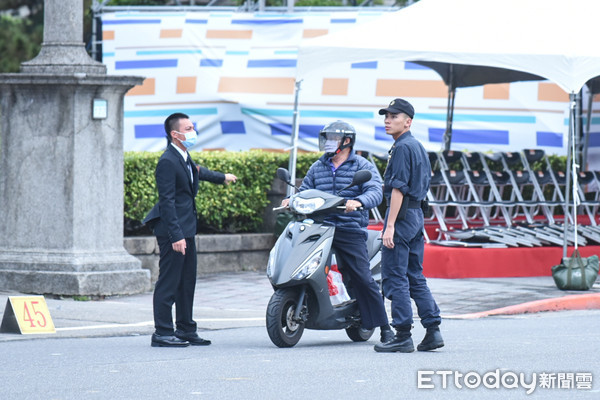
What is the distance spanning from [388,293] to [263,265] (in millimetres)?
6473

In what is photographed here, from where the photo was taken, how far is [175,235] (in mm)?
9281

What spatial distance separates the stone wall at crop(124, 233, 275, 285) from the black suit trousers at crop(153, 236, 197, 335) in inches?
177

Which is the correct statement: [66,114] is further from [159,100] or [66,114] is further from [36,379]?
[159,100]

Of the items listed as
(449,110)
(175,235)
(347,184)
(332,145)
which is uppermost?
(332,145)

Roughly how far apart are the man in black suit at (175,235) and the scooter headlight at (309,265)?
918 mm

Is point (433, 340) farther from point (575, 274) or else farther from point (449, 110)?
point (449, 110)

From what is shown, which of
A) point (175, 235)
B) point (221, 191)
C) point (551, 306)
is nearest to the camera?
point (175, 235)

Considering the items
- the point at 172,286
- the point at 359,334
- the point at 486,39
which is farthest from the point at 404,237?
the point at 486,39

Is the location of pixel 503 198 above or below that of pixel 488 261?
above

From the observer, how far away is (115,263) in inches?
502

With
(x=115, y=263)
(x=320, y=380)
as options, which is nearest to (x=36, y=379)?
(x=320, y=380)

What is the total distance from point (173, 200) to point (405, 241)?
1.78m

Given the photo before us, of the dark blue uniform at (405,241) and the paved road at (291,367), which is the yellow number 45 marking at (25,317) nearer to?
the paved road at (291,367)
